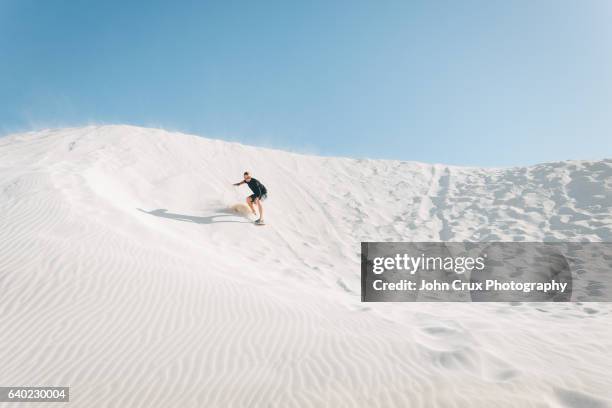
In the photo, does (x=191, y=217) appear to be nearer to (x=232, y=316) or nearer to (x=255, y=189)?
(x=255, y=189)

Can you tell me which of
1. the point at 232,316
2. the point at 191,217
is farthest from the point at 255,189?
the point at 232,316

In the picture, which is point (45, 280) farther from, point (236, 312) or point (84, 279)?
point (236, 312)

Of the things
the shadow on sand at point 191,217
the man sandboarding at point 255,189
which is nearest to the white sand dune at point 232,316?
the shadow on sand at point 191,217

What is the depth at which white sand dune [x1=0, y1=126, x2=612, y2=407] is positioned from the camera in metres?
3.58

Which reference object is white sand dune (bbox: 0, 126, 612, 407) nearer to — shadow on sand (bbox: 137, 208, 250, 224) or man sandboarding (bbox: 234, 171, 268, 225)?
shadow on sand (bbox: 137, 208, 250, 224)

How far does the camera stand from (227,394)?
3.49 metres

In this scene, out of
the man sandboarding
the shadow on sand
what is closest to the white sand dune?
the shadow on sand

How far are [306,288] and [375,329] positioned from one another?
227 cm

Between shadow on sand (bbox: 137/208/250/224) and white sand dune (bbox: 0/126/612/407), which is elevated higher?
shadow on sand (bbox: 137/208/250/224)

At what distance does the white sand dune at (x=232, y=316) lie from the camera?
3.58 meters

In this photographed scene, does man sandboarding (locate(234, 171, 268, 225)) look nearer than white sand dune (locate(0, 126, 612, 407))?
No

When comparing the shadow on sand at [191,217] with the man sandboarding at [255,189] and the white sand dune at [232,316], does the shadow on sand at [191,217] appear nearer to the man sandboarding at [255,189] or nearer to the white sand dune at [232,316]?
the white sand dune at [232,316]

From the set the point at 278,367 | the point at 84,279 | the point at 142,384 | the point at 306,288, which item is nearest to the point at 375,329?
the point at 278,367

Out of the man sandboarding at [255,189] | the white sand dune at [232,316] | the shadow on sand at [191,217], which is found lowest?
the white sand dune at [232,316]
